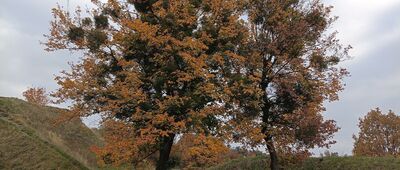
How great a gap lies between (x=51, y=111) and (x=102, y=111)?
2003cm

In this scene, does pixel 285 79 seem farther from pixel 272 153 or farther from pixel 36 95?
pixel 36 95

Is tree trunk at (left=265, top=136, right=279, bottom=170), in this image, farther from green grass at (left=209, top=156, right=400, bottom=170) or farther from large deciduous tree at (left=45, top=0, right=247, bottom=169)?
large deciduous tree at (left=45, top=0, right=247, bottom=169)

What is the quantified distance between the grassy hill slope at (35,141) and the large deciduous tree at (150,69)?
399 cm

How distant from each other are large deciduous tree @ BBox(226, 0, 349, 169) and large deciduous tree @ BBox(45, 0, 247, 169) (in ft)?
7.20

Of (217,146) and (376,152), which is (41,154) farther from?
(376,152)

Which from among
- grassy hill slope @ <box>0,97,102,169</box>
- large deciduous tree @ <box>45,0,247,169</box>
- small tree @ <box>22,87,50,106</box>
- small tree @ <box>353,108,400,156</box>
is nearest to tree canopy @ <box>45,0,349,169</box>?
large deciduous tree @ <box>45,0,247,169</box>

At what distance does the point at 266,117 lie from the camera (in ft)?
84.3

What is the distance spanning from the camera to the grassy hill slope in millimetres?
23223

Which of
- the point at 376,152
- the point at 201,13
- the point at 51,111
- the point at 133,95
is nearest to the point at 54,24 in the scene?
the point at 133,95

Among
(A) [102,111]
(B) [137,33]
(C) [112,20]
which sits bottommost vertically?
(A) [102,111]

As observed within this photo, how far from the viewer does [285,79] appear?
24172mm

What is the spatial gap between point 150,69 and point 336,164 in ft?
40.6

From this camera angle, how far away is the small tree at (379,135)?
44.5 metres

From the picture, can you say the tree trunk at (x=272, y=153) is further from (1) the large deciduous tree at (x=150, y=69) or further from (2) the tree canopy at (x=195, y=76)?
(1) the large deciduous tree at (x=150, y=69)
